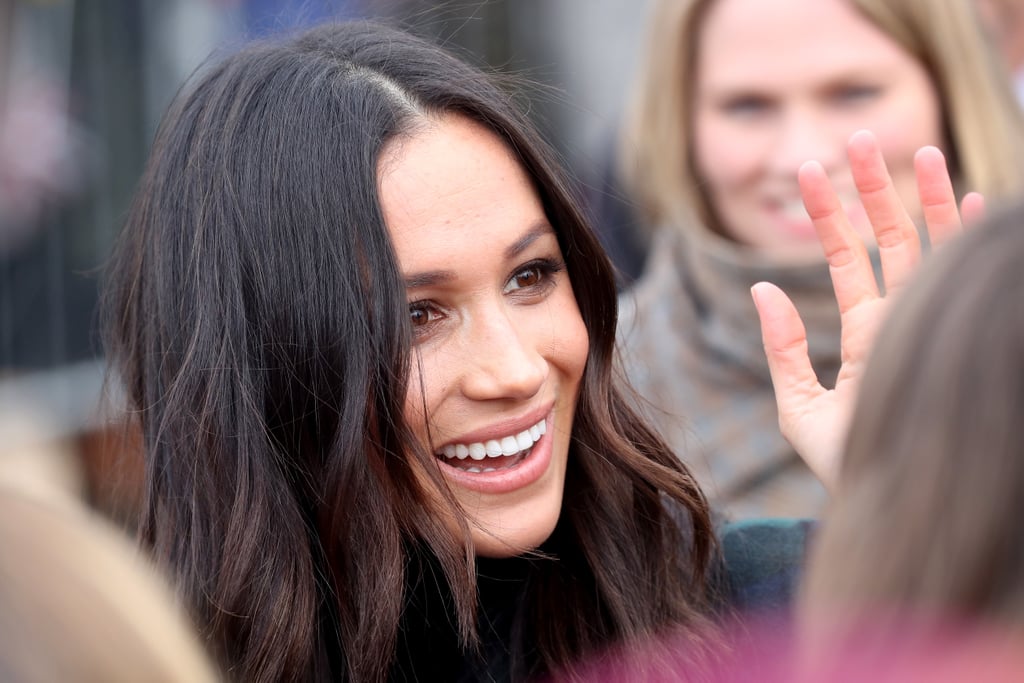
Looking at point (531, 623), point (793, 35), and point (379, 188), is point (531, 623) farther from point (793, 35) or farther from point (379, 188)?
point (793, 35)

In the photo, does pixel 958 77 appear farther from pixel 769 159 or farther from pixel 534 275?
pixel 534 275

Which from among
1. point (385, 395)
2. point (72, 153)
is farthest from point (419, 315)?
point (72, 153)

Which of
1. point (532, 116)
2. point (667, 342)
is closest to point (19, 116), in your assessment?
point (667, 342)

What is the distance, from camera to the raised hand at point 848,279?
189 centimetres

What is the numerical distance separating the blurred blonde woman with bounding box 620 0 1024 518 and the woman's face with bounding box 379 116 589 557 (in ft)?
3.14

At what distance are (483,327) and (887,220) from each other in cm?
60

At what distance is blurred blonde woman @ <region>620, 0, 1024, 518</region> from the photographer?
119 inches

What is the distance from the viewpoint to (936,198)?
6.18ft

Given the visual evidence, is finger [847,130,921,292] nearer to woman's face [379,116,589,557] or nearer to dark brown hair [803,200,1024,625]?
woman's face [379,116,589,557]

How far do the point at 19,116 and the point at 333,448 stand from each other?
2.99 metres

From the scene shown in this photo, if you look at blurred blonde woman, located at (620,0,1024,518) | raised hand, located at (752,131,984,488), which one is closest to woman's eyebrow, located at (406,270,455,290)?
raised hand, located at (752,131,984,488)

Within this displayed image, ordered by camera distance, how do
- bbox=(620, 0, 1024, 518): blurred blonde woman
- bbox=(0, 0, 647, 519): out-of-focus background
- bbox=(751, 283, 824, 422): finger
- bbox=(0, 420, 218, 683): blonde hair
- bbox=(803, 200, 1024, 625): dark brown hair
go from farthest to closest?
bbox=(0, 0, 647, 519): out-of-focus background
bbox=(620, 0, 1024, 518): blurred blonde woman
bbox=(751, 283, 824, 422): finger
bbox=(0, 420, 218, 683): blonde hair
bbox=(803, 200, 1024, 625): dark brown hair

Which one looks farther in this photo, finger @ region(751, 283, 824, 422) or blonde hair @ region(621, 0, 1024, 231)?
blonde hair @ region(621, 0, 1024, 231)

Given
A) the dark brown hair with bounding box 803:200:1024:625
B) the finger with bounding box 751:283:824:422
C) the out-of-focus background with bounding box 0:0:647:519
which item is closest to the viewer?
the dark brown hair with bounding box 803:200:1024:625
